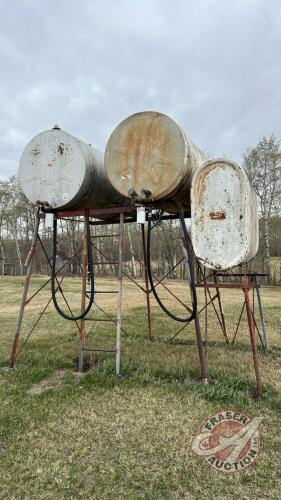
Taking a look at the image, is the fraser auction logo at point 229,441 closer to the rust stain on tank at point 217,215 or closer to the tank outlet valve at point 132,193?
the rust stain on tank at point 217,215

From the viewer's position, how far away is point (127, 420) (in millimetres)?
4691

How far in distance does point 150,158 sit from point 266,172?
24310 millimetres

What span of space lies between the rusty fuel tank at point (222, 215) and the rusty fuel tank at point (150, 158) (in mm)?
538

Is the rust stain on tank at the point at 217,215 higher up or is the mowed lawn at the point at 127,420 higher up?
the rust stain on tank at the point at 217,215

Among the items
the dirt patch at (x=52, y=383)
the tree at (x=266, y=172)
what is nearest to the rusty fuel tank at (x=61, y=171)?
the dirt patch at (x=52, y=383)

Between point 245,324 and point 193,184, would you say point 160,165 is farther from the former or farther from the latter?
point 245,324

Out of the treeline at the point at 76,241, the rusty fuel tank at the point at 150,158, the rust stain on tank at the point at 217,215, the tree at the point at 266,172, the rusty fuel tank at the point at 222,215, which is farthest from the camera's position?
the treeline at the point at 76,241

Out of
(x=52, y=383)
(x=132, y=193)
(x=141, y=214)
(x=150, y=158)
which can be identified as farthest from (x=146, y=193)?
(x=52, y=383)

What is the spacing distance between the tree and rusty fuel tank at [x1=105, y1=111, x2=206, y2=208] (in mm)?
22795

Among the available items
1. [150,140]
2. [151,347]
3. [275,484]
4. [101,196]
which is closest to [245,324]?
[151,347]

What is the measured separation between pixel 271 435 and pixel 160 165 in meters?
4.09

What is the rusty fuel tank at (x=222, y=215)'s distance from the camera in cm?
536

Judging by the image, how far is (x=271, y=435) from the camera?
4273 millimetres

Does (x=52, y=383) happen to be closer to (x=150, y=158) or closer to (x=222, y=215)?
(x=222, y=215)
